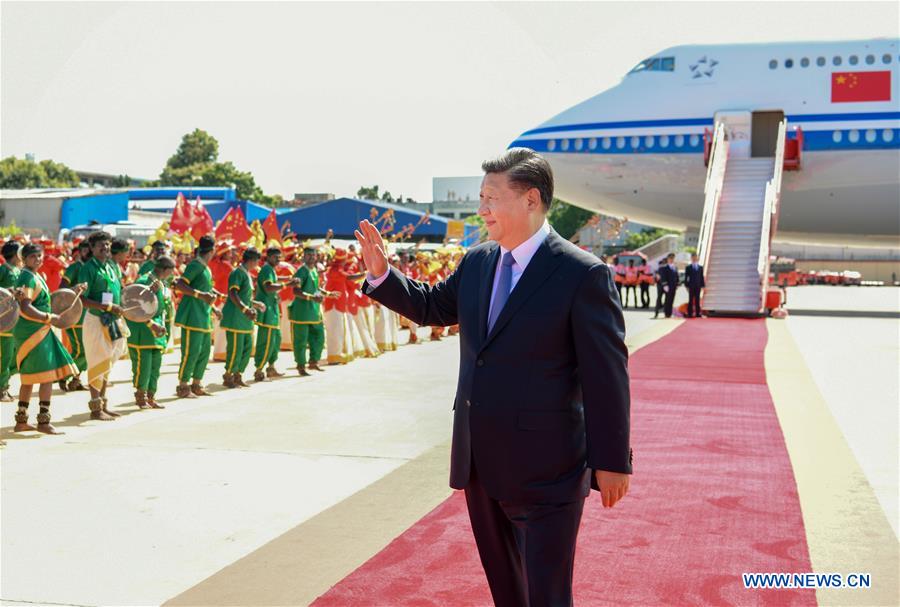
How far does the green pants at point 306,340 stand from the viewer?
1312 centimetres

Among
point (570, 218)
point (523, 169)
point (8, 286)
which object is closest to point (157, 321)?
point (8, 286)

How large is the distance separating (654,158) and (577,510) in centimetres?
2403

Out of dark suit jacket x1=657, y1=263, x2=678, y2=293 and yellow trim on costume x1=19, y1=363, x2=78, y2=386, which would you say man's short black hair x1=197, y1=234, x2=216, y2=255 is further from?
dark suit jacket x1=657, y1=263, x2=678, y2=293

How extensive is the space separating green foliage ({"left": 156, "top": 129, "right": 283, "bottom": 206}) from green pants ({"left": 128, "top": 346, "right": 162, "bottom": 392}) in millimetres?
80652

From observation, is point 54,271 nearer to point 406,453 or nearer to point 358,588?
point 406,453

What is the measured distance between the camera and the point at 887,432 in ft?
28.4

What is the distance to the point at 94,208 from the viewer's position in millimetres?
48906

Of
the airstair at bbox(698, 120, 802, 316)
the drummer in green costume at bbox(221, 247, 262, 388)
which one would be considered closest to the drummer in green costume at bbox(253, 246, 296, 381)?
the drummer in green costume at bbox(221, 247, 262, 388)

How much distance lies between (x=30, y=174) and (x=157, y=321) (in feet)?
277

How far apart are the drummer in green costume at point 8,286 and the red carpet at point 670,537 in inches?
192

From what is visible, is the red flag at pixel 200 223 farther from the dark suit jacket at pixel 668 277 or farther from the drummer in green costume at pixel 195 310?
the dark suit jacket at pixel 668 277

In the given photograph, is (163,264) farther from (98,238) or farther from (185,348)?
(185,348)

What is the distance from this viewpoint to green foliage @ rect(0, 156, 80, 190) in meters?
86.0

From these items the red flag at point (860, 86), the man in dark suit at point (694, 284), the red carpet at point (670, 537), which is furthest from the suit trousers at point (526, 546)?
the red flag at point (860, 86)
